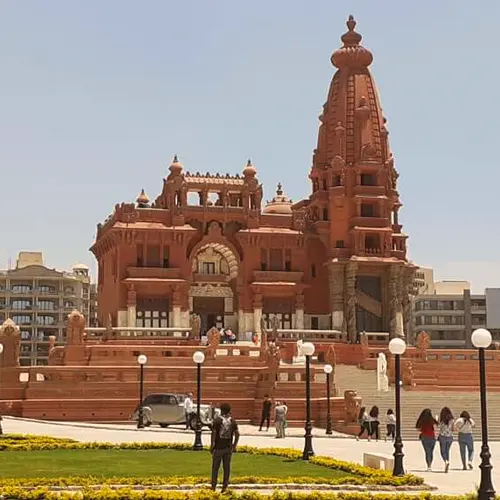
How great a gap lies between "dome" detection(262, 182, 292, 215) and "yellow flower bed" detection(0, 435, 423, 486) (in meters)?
41.9

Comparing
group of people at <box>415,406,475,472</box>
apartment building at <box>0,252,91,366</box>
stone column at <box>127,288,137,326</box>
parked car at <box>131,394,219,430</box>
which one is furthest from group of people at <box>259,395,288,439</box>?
apartment building at <box>0,252,91,366</box>

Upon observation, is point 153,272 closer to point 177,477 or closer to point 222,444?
point 177,477

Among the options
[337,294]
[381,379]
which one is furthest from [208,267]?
[381,379]

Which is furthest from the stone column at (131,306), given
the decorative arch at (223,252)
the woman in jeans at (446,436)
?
the woman in jeans at (446,436)

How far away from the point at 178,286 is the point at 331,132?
644 inches

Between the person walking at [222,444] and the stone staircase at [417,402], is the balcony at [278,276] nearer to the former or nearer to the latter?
the stone staircase at [417,402]

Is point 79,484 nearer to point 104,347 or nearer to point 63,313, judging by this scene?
point 104,347

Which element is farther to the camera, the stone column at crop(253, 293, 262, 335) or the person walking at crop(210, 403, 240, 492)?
the stone column at crop(253, 293, 262, 335)

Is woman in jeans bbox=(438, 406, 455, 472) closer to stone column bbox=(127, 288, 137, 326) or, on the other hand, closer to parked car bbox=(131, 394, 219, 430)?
parked car bbox=(131, 394, 219, 430)

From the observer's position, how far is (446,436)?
961 inches

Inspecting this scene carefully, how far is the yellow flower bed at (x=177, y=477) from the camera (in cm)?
1933

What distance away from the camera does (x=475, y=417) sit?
4103 centimetres

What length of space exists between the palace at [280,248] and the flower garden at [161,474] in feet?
117

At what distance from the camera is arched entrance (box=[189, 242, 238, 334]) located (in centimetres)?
6675
